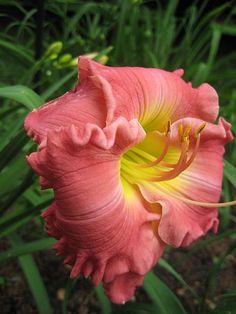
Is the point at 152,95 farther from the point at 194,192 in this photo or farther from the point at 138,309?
the point at 138,309

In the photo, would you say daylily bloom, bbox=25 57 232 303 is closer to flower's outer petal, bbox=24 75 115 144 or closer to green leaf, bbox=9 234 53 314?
flower's outer petal, bbox=24 75 115 144

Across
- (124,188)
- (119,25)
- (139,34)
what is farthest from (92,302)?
(139,34)

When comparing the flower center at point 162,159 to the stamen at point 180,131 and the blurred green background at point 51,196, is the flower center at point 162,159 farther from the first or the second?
the blurred green background at point 51,196

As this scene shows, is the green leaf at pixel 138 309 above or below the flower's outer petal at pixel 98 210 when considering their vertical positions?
below

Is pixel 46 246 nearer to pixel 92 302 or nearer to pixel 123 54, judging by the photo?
pixel 92 302

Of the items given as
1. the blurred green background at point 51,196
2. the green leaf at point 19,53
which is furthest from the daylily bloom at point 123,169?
the green leaf at point 19,53

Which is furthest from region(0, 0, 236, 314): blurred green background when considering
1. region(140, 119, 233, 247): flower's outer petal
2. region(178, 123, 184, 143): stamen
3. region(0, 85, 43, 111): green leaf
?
region(178, 123, 184, 143): stamen

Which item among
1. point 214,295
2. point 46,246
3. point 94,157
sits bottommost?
point 214,295

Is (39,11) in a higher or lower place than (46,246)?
higher

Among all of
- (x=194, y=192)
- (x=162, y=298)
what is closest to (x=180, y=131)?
(x=194, y=192)
